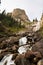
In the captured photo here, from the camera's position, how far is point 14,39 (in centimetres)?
4831

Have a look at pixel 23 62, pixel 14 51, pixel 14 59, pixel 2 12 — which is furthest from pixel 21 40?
pixel 2 12

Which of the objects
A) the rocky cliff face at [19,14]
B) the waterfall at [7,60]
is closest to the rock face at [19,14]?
the rocky cliff face at [19,14]

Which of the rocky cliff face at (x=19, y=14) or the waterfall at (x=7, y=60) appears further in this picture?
the rocky cliff face at (x=19, y=14)

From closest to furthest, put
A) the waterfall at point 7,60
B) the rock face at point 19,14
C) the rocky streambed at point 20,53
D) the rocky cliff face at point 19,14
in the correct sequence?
the rocky streambed at point 20,53 → the waterfall at point 7,60 → the rocky cliff face at point 19,14 → the rock face at point 19,14

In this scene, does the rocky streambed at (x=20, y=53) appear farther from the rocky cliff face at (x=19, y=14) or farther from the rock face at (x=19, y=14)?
the rock face at (x=19, y=14)

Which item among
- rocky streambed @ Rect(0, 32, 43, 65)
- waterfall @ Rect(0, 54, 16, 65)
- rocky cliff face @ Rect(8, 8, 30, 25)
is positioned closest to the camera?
rocky streambed @ Rect(0, 32, 43, 65)

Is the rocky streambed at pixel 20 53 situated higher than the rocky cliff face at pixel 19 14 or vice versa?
the rocky streambed at pixel 20 53

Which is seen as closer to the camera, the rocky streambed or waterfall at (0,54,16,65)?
the rocky streambed

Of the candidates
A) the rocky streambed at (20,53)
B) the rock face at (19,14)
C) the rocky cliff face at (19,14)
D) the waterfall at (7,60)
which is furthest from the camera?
the rock face at (19,14)

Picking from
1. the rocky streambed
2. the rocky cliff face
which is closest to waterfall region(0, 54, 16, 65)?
the rocky streambed

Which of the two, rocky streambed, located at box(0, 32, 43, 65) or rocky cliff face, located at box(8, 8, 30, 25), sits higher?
rocky streambed, located at box(0, 32, 43, 65)

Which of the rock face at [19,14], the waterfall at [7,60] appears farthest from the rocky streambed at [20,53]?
the rock face at [19,14]

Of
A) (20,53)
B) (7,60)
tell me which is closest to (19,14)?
(20,53)

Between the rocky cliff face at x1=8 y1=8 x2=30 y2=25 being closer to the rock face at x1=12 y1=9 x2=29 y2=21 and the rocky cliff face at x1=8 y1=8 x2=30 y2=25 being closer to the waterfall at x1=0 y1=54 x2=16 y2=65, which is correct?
the rock face at x1=12 y1=9 x2=29 y2=21
